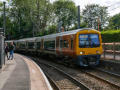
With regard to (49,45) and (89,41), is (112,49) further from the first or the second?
(49,45)

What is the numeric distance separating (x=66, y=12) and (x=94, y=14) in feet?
30.6

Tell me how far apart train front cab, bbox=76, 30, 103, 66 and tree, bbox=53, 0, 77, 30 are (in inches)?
2088

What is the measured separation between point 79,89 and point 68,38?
705 cm

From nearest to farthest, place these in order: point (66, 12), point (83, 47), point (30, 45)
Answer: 1. point (83, 47)
2. point (30, 45)
3. point (66, 12)

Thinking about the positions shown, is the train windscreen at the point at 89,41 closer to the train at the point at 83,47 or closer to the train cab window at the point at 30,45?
the train at the point at 83,47

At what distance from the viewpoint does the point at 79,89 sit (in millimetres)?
9531

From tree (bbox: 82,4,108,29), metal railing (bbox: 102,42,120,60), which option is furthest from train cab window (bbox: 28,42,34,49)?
tree (bbox: 82,4,108,29)

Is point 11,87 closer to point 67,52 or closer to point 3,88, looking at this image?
point 3,88

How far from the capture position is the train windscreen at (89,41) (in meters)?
15.0

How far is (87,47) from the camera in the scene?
592 inches

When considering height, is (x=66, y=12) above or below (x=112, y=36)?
above

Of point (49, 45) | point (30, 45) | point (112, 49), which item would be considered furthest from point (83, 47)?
point (30, 45)

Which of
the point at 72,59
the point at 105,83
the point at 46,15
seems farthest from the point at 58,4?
the point at 105,83

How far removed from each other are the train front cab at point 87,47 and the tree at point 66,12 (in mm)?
53027
